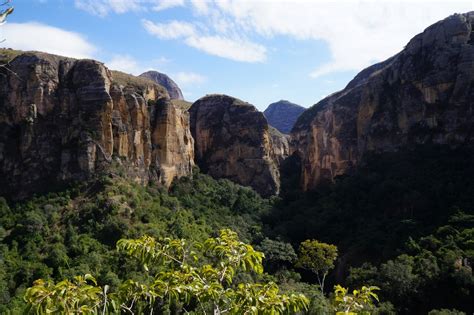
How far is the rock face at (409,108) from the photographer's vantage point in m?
50.1

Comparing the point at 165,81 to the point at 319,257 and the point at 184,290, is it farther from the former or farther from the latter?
the point at 184,290

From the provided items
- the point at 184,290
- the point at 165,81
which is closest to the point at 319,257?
the point at 184,290

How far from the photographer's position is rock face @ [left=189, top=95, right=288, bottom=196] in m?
65.4

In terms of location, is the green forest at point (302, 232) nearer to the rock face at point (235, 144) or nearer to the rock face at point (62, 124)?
the rock face at point (62, 124)

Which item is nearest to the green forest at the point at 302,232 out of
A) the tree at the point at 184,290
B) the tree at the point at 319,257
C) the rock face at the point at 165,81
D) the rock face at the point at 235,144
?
the tree at the point at 319,257

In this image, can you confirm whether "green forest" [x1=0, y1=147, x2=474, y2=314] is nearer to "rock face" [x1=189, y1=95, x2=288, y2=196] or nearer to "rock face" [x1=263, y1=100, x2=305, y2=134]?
"rock face" [x1=189, y1=95, x2=288, y2=196]

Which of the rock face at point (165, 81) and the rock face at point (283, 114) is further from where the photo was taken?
the rock face at point (283, 114)

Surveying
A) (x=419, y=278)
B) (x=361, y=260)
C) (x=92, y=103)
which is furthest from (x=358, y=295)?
(x=92, y=103)

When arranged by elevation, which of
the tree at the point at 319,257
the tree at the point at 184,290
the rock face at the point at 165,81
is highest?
the rock face at the point at 165,81

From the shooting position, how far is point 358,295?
5930mm

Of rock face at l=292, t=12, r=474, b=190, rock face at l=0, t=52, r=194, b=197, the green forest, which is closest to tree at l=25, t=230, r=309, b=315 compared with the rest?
the green forest

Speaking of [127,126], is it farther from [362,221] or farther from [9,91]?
[362,221]

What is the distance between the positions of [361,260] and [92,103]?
30941 millimetres

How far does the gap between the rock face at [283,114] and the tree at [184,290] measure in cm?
15319
